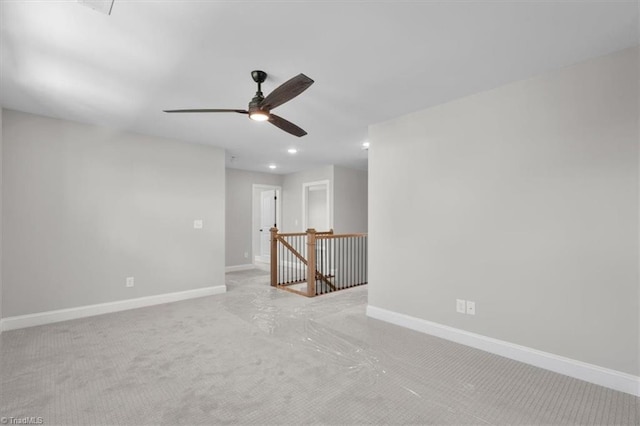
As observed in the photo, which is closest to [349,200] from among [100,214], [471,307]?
[471,307]

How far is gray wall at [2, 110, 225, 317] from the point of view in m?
3.31

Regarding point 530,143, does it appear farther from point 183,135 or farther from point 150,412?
point 183,135

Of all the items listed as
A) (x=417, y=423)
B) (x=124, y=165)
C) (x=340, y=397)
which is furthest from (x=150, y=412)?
(x=124, y=165)

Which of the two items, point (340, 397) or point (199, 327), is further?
point (199, 327)

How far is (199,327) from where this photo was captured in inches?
130

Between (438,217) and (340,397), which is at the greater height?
(438,217)

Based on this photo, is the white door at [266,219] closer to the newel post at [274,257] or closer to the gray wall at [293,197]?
the gray wall at [293,197]

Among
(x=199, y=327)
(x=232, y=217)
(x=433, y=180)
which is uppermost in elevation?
(x=433, y=180)

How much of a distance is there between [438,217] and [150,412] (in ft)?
9.59

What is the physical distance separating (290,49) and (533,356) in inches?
124

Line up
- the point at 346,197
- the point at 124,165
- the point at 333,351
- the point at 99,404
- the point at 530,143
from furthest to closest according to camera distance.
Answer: the point at 346,197 → the point at 124,165 → the point at 333,351 → the point at 530,143 → the point at 99,404

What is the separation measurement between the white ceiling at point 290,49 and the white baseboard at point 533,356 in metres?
2.34

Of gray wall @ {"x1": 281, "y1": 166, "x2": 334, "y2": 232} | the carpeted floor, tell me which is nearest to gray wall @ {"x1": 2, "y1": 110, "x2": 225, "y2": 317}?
the carpeted floor

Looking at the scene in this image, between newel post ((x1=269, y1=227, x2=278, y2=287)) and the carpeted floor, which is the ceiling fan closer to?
the carpeted floor
